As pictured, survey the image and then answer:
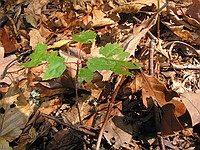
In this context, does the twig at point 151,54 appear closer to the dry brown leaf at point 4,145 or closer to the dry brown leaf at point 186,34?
the dry brown leaf at point 186,34

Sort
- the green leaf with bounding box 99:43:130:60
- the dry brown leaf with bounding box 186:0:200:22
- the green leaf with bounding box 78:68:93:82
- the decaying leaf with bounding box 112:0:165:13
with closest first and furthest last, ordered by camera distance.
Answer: the green leaf with bounding box 78:68:93:82 → the green leaf with bounding box 99:43:130:60 → the dry brown leaf with bounding box 186:0:200:22 → the decaying leaf with bounding box 112:0:165:13

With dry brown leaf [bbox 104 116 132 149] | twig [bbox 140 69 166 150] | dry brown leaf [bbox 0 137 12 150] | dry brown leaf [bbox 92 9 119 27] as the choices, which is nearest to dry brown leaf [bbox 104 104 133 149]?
dry brown leaf [bbox 104 116 132 149]

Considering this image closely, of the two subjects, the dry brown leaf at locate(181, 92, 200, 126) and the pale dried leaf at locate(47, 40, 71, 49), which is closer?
the dry brown leaf at locate(181, 92, 200, 126)

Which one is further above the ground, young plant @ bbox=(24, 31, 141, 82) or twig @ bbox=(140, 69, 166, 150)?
young plant @ bbox=(24, 31, 141, 82)

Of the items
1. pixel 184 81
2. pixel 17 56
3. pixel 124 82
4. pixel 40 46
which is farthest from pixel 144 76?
pixel 17 56

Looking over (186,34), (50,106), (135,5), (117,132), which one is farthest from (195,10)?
(50,106)

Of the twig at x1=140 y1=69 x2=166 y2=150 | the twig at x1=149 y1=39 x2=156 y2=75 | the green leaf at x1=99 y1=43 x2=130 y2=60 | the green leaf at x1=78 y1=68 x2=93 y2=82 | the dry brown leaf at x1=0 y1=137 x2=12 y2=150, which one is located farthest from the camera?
the twig at x1=149 y1=39 x2=156 y2=75

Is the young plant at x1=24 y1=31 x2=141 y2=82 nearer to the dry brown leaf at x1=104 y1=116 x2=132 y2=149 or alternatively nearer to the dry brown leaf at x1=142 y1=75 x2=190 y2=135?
the dry brown leaf at x1=142 y1=75 x2=190 y2=135

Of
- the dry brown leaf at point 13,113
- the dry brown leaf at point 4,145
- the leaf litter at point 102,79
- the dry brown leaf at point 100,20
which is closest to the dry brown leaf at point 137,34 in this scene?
the leaf litter at point 102,79
